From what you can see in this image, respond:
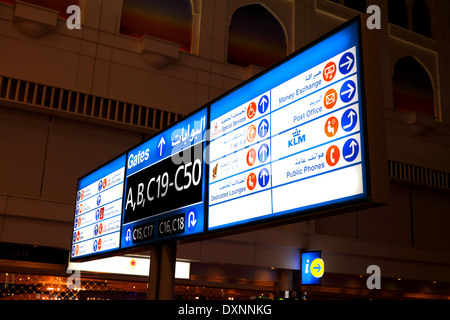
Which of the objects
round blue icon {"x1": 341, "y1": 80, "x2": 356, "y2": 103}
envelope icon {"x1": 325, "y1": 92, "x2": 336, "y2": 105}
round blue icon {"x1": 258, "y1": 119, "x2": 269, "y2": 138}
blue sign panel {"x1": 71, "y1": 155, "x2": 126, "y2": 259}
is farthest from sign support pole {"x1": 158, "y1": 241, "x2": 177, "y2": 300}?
round blue icon {"x1": 341, "y1": 80, "x2": 356, "y2": 103}

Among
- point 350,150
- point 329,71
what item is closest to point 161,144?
point 329,71

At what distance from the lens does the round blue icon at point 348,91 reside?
3098mm

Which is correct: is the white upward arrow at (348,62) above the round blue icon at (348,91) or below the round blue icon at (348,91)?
above

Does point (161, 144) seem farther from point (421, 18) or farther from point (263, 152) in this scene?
point (421, 18)

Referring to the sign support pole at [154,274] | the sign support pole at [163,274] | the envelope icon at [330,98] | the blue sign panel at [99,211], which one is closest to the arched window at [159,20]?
the blue sign panel at [99,211]

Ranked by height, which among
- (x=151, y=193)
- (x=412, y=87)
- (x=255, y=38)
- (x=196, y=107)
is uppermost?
(x=255, y=38)

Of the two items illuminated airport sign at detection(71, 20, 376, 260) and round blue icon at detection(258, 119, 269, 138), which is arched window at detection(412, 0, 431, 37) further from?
round blue icon at detection(258, 119, 269, 138)

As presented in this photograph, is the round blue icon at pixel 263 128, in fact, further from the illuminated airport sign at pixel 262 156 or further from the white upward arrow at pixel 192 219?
the white upward arrow at pixel 192 219

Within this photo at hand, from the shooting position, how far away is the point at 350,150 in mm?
3023

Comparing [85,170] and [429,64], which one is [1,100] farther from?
[429,64]

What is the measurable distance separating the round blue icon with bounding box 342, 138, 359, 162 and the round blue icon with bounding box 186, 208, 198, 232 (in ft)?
5.71

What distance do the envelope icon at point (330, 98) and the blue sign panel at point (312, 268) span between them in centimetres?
1134

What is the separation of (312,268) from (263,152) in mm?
11006

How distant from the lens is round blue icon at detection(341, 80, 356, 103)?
3.10 m
